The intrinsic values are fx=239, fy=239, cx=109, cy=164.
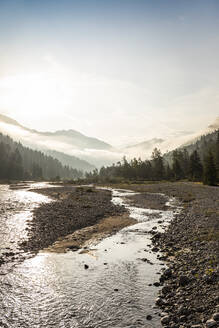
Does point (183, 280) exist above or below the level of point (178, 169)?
below

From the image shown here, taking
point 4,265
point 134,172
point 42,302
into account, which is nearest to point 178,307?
point 42,302

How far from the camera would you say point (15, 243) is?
63.3ft

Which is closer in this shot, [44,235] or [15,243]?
[15,243]

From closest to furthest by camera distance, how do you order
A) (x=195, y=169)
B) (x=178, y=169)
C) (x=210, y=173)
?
(x=210, y=173) < (x=195, y=169) < (x=178, y=169)

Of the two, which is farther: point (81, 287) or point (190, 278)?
point (81, 287)

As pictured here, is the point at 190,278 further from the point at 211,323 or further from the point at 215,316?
the point at 211,323

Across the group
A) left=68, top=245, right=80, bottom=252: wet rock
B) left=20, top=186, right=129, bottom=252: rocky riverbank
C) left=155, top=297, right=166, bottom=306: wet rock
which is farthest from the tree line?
left=155, top=297, right=166, bottom=306: wet rock

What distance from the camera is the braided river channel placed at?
973 centimetres

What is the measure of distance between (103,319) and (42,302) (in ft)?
10.0

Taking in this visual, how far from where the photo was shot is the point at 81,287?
12.5 meters

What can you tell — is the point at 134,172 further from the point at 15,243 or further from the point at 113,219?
the point at 15,243

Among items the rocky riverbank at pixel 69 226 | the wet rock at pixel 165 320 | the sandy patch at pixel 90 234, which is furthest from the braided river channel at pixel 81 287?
the rocky riverbank at pixel 69 226

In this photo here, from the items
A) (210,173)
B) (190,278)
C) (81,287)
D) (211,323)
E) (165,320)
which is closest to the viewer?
(211,323)

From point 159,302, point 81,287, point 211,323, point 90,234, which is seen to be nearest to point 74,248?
point 90,234
